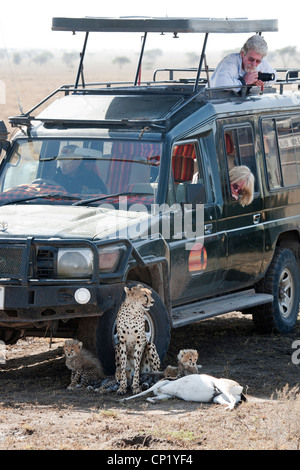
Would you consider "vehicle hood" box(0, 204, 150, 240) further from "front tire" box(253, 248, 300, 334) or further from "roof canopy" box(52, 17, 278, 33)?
"front tire" box(253, 248, 300, 334)

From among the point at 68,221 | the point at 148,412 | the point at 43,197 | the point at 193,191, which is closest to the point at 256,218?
the point at 193,191

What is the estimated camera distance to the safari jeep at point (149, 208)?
23.2ft

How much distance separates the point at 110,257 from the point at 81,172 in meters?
1.31

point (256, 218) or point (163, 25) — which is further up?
point (163, 25)

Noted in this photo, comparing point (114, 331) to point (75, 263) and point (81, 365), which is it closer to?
point (81, 365)

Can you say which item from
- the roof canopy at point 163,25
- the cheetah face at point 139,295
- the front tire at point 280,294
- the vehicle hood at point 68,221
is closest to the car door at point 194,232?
the vehicle hood at point 68,221

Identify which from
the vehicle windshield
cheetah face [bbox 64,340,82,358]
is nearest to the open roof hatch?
the vehicle windshield

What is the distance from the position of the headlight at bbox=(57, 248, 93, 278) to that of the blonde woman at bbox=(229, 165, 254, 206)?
7.81 ft

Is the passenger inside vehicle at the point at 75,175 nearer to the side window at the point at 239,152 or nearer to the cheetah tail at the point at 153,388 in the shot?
the side window at the point at 239,152

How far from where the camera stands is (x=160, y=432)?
5.91 m

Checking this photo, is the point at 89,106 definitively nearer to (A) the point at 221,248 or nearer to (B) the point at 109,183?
(B) the point at 109,183

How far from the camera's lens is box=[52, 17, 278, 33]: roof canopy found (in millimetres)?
8609

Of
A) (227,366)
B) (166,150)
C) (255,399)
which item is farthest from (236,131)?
(255,399)

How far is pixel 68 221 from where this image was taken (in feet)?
24.4
